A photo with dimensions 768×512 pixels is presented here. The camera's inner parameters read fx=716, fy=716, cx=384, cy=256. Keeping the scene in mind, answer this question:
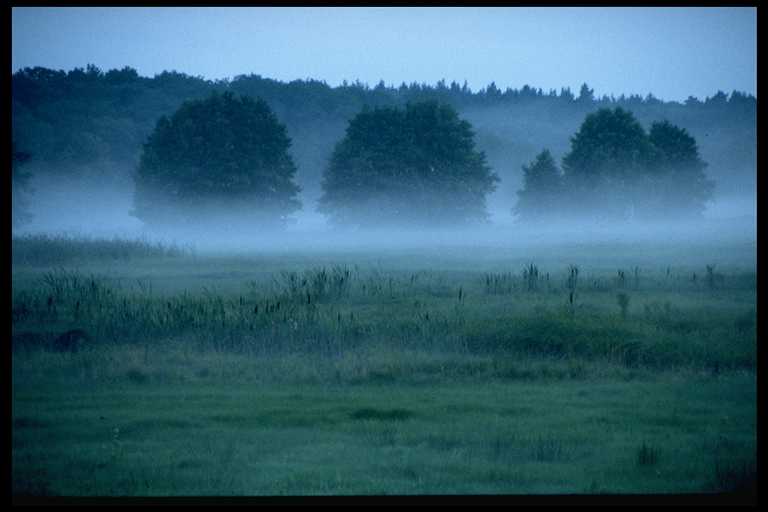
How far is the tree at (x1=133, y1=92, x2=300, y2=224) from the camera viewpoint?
14258 millimetres

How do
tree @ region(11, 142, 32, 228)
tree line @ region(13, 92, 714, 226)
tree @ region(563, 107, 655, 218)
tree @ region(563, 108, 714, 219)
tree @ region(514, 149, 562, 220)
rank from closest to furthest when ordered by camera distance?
tree @ region(11, 142, 32, 228)
tree line @ region(13, 92, 714, 226)
tree @ region(563, 108, 714, 219)
tree @ region(563, 107, 655, 218)
tree @ region(514, 149, 562, 220)

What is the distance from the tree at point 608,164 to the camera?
1588 cm

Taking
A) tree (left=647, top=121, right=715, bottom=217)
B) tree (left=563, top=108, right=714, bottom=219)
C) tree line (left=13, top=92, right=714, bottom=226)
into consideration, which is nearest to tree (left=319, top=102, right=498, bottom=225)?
tree line (left=13, top=92, right=714, bottom=226)

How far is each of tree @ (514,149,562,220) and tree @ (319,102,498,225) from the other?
102 cm

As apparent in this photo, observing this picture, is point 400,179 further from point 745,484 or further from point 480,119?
point 745,484

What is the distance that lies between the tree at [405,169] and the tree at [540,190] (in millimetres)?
1020

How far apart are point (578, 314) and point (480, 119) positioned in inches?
182

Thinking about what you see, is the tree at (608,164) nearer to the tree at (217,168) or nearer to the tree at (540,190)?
the tree at (540,190)

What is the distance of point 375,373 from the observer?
36.7 feet

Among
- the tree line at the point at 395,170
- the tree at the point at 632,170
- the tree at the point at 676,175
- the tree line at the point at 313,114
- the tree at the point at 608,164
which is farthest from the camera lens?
the tree at the point at 608,164

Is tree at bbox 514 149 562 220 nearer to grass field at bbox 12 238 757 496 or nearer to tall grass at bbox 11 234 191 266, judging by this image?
grass field at bbox 12 238 757 496

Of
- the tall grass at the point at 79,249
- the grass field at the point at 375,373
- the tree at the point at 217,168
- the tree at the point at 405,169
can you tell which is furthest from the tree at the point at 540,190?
the tall grass at the point at 79,249

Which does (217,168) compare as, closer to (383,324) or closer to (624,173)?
(383,324)

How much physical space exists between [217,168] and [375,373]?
5.89 m
